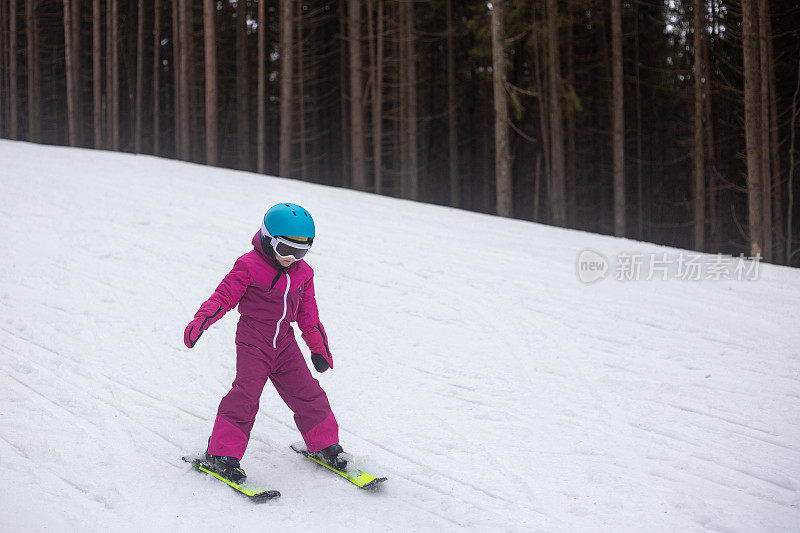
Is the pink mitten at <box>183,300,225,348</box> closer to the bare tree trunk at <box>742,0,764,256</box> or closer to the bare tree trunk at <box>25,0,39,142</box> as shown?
the bare tree trunk at <box>742,0,764,256</box>

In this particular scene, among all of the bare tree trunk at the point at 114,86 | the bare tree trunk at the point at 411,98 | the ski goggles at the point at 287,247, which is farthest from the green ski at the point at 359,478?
the bare tree trunk at the point at 114,86

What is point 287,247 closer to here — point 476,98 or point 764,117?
point 764,117

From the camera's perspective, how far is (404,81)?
21594 mm

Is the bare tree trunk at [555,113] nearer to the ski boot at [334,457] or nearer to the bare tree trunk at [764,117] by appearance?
the bare tree trunk at [764,117]

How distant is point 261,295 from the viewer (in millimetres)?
3709

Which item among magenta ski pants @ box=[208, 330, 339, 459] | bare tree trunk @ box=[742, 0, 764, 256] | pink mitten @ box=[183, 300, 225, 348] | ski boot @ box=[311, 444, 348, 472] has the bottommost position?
ski boot @ box=[311, 444, 348, 472]

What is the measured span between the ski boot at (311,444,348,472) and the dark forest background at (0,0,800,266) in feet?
40.1

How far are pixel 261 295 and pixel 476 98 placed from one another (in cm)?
2969

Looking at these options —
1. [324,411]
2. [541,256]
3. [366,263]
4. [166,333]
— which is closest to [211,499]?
[324,411]

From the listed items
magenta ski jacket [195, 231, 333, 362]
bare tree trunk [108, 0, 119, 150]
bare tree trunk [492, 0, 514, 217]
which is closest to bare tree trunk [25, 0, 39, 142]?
bare tree trunk [108, 0, 119, 150]

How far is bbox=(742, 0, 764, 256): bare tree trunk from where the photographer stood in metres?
13.5

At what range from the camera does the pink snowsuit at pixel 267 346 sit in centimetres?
362

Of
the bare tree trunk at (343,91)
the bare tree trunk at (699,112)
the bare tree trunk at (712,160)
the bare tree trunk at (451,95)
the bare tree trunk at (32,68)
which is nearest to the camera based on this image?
the bare tree trunk at (699,112)

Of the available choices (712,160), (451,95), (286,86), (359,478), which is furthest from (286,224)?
(712,160)
